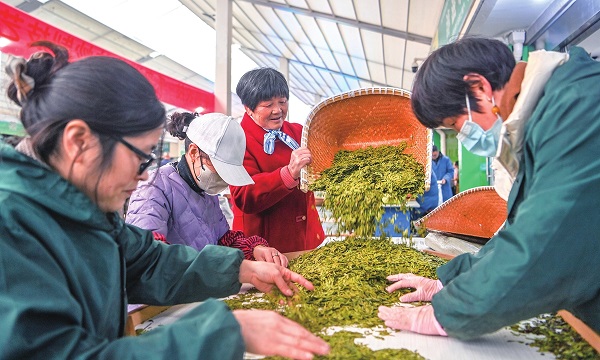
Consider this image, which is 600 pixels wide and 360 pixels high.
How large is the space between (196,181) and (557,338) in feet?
5.69

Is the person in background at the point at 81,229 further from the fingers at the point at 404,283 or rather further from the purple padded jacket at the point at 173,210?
the fingers at the point at 404,283

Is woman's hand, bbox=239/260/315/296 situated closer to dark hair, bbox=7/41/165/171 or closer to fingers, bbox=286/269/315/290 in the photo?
fingers, bbox=286/269/315/290

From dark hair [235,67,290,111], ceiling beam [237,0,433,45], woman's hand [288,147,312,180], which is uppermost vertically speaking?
ceiling beam [237,0,433,45]

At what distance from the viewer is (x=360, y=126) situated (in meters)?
3.20

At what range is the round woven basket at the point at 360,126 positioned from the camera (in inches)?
112

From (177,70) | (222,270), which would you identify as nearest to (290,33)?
(177,70)

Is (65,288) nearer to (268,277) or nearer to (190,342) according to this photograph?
(190,342)

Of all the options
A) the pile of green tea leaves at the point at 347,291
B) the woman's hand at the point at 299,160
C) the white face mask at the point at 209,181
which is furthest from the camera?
the woman's hand at the point at 299,160

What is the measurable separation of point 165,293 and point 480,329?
42.5 inches

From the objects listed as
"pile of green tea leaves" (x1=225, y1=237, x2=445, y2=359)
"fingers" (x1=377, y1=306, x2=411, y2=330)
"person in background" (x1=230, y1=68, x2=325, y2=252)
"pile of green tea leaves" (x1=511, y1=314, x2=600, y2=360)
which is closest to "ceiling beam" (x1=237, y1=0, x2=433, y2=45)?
"person in background" (x1=230, y1=68, x2=325, y2=252)

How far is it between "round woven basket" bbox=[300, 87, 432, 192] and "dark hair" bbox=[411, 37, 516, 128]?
3.66 feet

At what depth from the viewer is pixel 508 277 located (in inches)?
47.6

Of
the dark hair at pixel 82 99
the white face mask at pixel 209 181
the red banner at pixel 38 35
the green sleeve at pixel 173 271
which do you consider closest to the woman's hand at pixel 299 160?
the white face mask at pixel 209 181

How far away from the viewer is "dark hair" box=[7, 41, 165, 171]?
102 cm
